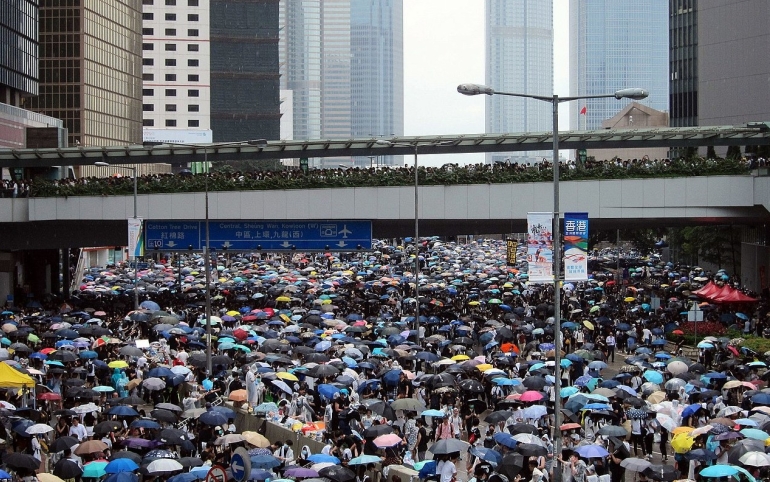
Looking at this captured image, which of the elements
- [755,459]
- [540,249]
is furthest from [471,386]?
[755,459]

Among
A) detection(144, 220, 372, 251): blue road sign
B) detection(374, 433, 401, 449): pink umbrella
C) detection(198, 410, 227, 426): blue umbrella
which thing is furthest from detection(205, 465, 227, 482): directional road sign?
detection(144, 220, 372, 251): blue road sign

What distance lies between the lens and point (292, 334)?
33.0 metres

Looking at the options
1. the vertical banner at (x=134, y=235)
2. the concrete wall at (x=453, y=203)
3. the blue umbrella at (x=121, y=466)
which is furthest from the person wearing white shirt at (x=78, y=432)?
the concrete wall at (x=453, y=203)

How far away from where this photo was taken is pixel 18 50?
6619 centimetres

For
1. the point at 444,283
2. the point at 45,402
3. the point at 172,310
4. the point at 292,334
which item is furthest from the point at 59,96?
the point at 45,402

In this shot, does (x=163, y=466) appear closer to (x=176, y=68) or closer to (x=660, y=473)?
(x=660, y=473)

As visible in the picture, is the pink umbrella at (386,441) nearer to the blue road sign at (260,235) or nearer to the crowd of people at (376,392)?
the crowd of people at (376,392)

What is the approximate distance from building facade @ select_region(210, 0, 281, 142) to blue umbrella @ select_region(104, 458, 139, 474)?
11842cm

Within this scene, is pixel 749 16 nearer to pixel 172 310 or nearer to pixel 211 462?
pixel 172 310

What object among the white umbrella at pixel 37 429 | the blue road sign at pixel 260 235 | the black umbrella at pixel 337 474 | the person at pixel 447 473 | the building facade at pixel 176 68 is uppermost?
the building facade at pixel 176 68

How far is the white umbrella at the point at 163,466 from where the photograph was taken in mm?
15867

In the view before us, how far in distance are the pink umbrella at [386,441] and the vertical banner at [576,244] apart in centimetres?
373

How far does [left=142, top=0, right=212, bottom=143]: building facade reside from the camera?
382 ft

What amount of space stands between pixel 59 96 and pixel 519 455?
86.3m
